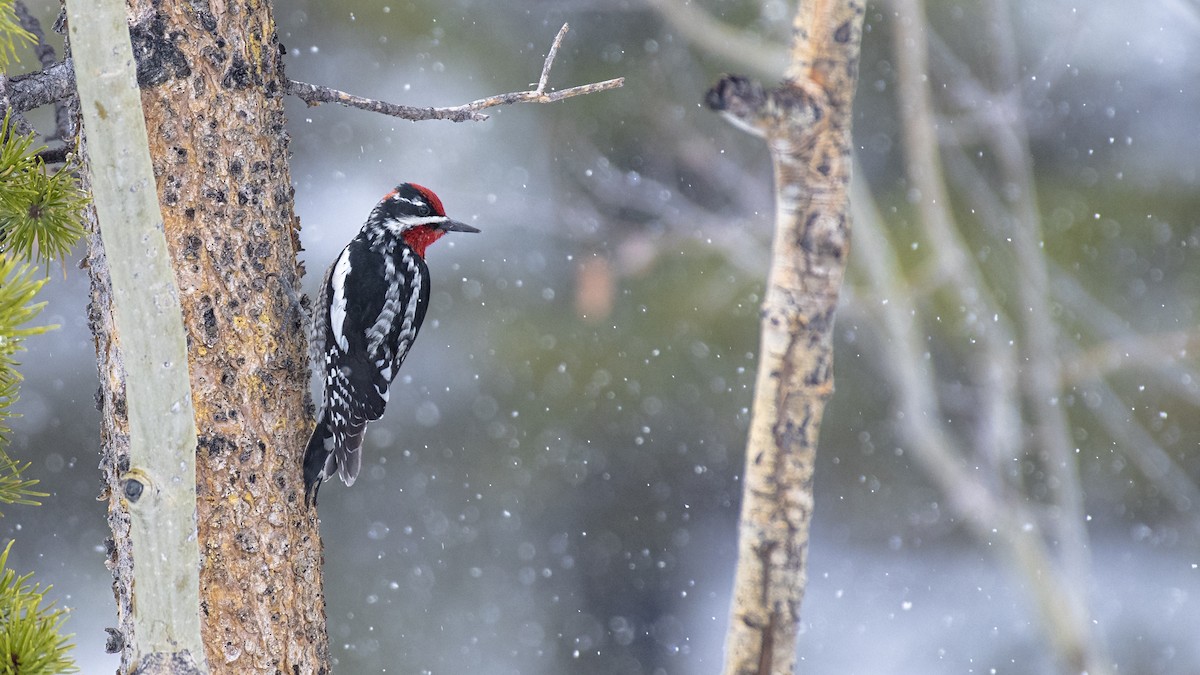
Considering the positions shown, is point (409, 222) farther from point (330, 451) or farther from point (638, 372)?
point (638, 372)

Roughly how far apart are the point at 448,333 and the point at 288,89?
2.57 metres

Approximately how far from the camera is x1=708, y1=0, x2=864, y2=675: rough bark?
112 centimetres

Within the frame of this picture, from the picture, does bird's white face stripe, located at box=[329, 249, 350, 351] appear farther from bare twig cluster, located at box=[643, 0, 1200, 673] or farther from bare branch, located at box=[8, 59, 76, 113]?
bare twig cluster, located at box=[643, 0, 1200, 673]

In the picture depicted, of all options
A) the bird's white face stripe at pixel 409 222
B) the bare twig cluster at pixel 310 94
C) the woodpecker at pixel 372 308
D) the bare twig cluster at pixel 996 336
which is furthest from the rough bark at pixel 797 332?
the bare twig cluster at pixel 996 336

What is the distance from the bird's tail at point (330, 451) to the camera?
169 centimetres

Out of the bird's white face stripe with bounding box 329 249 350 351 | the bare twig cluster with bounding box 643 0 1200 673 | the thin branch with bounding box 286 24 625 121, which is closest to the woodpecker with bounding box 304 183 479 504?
the bird's white face stripe with bounding box 329 249 350 351

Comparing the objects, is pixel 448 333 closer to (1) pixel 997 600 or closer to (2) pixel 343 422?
(2) pixel 343 422

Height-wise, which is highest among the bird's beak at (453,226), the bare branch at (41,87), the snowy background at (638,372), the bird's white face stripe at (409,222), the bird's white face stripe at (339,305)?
the snowy background at (638,372)

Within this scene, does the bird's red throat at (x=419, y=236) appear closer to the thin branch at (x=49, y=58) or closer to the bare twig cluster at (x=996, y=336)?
the thin branch at (x=49, y=58)

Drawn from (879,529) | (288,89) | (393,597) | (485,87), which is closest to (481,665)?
(393,597)

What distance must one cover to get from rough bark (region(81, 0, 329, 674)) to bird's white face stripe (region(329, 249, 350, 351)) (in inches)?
19.6

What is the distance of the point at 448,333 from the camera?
4.29 m

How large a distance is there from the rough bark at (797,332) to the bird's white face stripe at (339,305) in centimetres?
125

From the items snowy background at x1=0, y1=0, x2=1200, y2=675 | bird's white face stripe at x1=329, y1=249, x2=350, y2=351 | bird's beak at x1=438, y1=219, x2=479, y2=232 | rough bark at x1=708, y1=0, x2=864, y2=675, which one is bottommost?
rough bark at x1=708, y1=0, x2=864, y2=675
